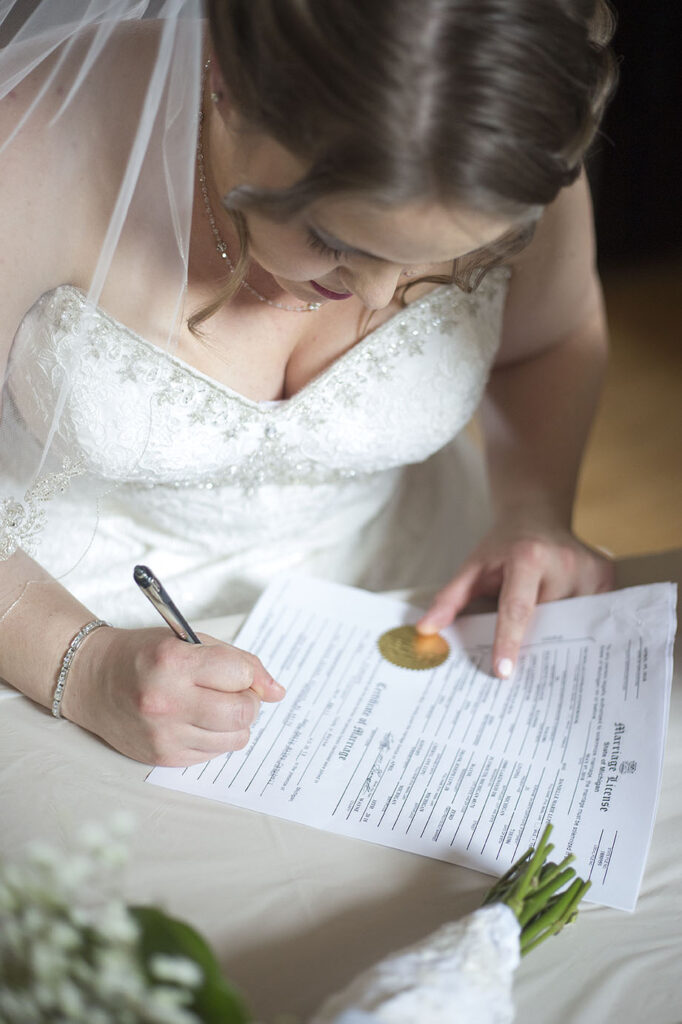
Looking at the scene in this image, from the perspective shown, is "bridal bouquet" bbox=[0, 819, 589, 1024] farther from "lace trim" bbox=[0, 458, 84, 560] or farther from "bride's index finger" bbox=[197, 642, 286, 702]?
"lace trim" bbox=[0, 458, 84, 560]

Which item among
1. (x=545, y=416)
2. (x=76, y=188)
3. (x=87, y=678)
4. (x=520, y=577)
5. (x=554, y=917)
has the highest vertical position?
(x=76, y=188)

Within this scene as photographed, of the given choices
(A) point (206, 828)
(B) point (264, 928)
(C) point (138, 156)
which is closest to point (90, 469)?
(C) point (138, 156)

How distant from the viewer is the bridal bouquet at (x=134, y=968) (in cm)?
39

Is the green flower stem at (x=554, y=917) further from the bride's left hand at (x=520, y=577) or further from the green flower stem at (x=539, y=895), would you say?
the bride's left hand at (x=520, y=577)

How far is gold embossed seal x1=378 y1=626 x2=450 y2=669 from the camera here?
929mm

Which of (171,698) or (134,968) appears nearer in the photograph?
(134,968)

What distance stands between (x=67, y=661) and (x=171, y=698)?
0.42ft

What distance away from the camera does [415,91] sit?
0.65m

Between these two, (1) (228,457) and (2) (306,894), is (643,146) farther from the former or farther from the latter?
(2) (306,894)

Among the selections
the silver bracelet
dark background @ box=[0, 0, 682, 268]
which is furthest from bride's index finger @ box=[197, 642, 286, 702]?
dark background @ box=[0, 0, 682, 268]

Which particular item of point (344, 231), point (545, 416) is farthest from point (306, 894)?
point (545, 416)

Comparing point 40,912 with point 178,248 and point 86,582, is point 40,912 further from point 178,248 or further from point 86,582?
point 86,582

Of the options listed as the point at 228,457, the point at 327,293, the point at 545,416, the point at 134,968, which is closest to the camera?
the point at 134,968

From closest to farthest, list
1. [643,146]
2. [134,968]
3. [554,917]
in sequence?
[134,968] < [554,917] < [643,146]
